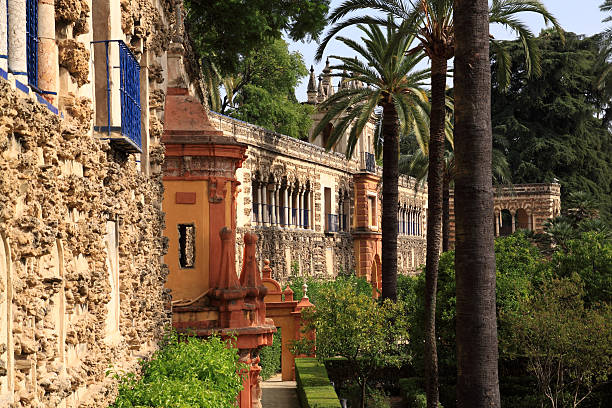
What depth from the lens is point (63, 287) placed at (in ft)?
17.8

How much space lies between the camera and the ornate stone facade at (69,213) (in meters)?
4.23

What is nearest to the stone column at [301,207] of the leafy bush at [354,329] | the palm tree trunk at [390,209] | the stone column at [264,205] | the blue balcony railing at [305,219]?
the blue balcony railing at [305,219]

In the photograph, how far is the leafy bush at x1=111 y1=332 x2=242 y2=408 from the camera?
6691 mm

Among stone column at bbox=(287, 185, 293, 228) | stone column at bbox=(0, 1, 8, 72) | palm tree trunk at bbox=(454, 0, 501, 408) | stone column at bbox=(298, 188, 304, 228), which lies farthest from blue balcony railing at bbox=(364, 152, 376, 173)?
stone column at bbox=(0, 1, 8, 72)

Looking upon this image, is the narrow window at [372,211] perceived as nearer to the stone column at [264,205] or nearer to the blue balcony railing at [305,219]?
the blue balcony railing at [305,219]

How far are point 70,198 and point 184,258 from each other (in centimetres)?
949

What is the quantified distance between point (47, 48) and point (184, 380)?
3.74 m

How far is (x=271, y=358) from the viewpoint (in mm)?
26594

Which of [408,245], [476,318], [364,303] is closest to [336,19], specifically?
[364,303]

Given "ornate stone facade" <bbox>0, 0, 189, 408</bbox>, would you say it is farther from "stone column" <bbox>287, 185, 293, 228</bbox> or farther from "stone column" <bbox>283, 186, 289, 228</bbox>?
"stone column" <bbox>287, 185, 293, 228</bbox>

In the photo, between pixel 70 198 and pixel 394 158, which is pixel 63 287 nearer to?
pixel 70 198

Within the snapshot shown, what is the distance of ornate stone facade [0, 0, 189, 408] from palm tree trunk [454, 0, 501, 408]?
3.18 metres

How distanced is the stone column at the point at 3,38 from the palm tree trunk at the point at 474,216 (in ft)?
17.5

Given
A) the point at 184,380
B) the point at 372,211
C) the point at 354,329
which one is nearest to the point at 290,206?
the point at 372,211
